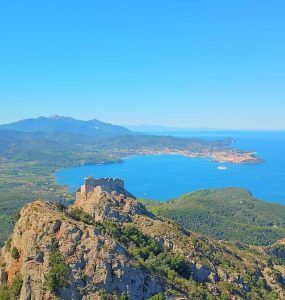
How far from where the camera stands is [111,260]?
31.5 meters

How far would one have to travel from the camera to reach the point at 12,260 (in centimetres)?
3359

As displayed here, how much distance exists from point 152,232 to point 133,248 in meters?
5.41

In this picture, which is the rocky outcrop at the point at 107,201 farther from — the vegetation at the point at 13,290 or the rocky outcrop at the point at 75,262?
the vegetation at the point at 13,290

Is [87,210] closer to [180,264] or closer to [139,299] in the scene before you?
[180,264]

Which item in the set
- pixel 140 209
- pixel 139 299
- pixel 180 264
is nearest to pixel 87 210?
pixel 140 209

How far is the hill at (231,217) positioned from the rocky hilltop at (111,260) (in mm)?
80318

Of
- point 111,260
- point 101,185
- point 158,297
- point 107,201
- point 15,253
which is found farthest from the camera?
point 101,185

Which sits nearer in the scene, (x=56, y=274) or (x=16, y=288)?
(x=56, y=274)

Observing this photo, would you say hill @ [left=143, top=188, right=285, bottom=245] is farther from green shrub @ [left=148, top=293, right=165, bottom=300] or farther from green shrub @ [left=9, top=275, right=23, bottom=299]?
green shrub @ [left=9, top=275, right=23, bottom=299]

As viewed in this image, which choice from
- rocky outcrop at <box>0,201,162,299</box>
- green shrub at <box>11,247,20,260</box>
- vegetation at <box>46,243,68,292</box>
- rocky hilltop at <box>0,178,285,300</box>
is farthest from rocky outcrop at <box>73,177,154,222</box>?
vegetation at <box>46,243,68,292</box>

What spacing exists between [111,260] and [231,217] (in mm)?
126250

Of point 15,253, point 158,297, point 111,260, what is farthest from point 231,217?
point 111,260

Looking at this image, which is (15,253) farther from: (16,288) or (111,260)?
(111,260)

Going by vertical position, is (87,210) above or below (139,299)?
above
